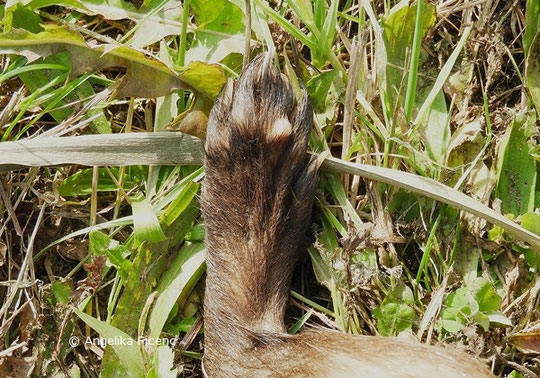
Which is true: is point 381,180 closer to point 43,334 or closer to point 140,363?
point 140,363

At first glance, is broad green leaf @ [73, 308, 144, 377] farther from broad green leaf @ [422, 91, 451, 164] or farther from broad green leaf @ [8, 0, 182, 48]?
broad green leaf @ [422, 91, 451, 164]

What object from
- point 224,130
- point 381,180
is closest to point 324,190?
point 381,180

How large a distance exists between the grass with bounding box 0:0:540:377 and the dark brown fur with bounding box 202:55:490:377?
0.51ft

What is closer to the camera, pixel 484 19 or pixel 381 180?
pixel 381 180

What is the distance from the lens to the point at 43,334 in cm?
361

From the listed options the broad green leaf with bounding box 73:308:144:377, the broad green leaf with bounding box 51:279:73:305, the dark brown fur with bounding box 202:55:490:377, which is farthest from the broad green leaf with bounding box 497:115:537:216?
the broad green leaf with bounding box 51:279:73:305

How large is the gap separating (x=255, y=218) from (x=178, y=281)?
468 mm

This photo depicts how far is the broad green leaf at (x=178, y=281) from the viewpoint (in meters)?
3.44

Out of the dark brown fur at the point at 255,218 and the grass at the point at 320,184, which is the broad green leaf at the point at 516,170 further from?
the dark brown fur at the point at 255,218

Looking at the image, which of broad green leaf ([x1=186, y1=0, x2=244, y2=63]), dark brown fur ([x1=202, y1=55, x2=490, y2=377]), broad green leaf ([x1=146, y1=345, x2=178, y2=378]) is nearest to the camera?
dark brown fur ([x1=202, y1=55, x2=490, y2=377])

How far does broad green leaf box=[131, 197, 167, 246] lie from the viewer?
3430mm

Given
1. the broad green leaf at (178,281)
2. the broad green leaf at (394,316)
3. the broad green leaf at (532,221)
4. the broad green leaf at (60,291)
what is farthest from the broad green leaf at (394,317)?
the broad green leaf at (60,291)

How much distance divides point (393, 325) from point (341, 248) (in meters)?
0.37

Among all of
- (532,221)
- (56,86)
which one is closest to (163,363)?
(56,86)
